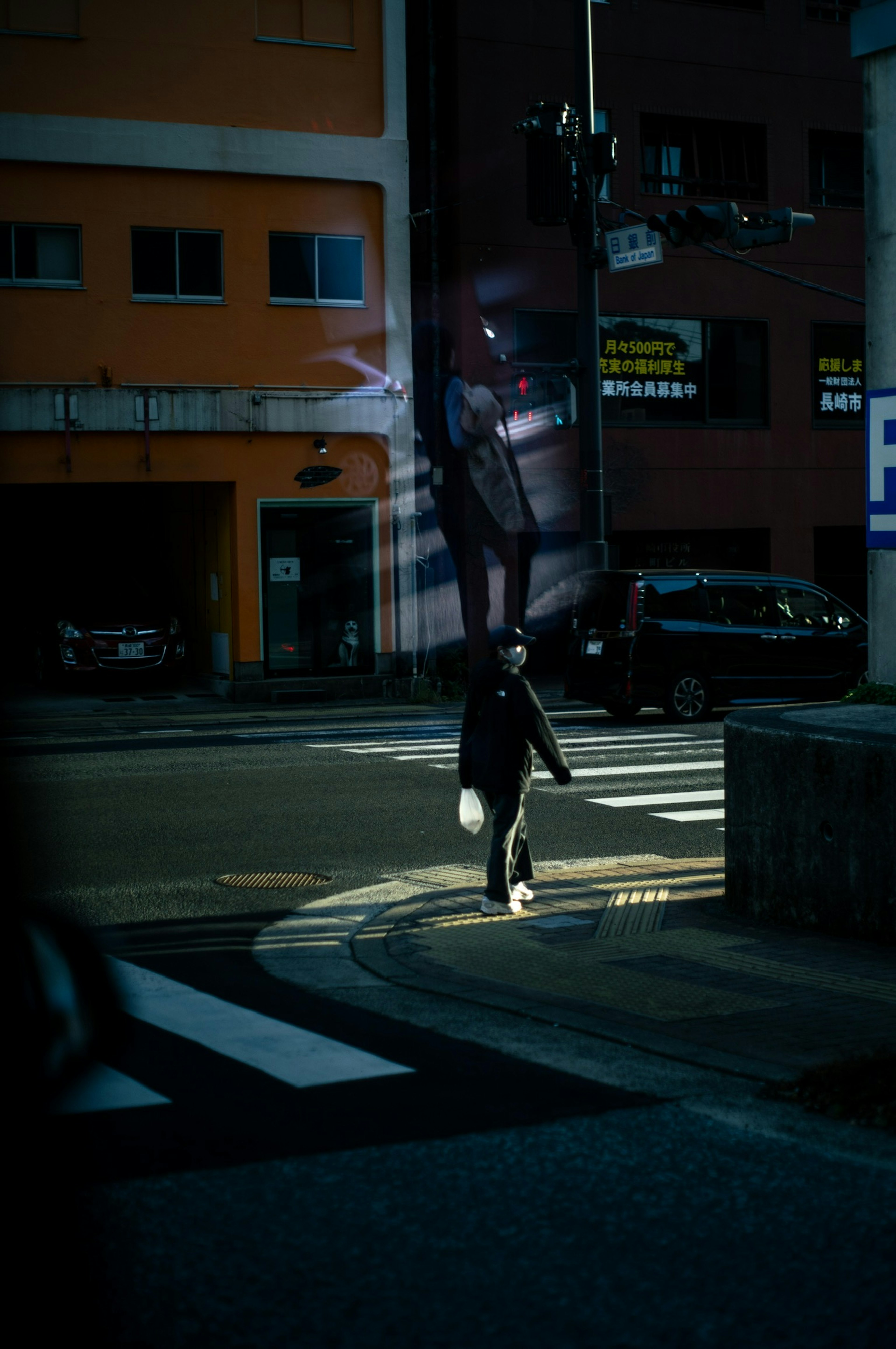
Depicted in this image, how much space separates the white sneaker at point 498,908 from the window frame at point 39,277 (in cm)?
1723

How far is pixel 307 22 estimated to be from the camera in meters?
25.5

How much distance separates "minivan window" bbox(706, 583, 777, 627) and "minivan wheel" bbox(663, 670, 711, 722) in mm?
810

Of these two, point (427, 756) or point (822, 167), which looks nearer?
point (427, 756)

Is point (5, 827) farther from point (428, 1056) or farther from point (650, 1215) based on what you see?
point (428, 1056)

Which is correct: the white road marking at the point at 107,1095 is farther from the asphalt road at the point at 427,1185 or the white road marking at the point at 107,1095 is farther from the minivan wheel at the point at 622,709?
the minivan wheel at the point at 622,709

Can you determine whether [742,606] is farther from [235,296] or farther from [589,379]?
[235,296]

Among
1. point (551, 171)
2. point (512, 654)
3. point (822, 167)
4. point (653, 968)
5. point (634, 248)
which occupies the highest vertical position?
point (822, 167)

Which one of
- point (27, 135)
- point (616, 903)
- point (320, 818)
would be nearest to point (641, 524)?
point (27, 135)

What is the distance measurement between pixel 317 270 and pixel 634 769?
12.8 metres

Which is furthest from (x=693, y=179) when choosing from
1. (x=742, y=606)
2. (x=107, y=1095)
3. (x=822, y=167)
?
(x=107, y=1095)

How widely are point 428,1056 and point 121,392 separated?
63.8 feet

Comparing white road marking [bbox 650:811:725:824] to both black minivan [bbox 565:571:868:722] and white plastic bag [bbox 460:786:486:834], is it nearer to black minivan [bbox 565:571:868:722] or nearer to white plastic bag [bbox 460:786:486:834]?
white plastic bag [bbox 460:786:486:834]

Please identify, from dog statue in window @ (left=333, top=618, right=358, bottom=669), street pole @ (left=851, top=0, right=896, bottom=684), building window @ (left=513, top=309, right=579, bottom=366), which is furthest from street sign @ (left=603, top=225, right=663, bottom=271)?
street pole @ (left=851, top=0, right=896, bottom=684)

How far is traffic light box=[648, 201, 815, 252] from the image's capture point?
52.3 feet
